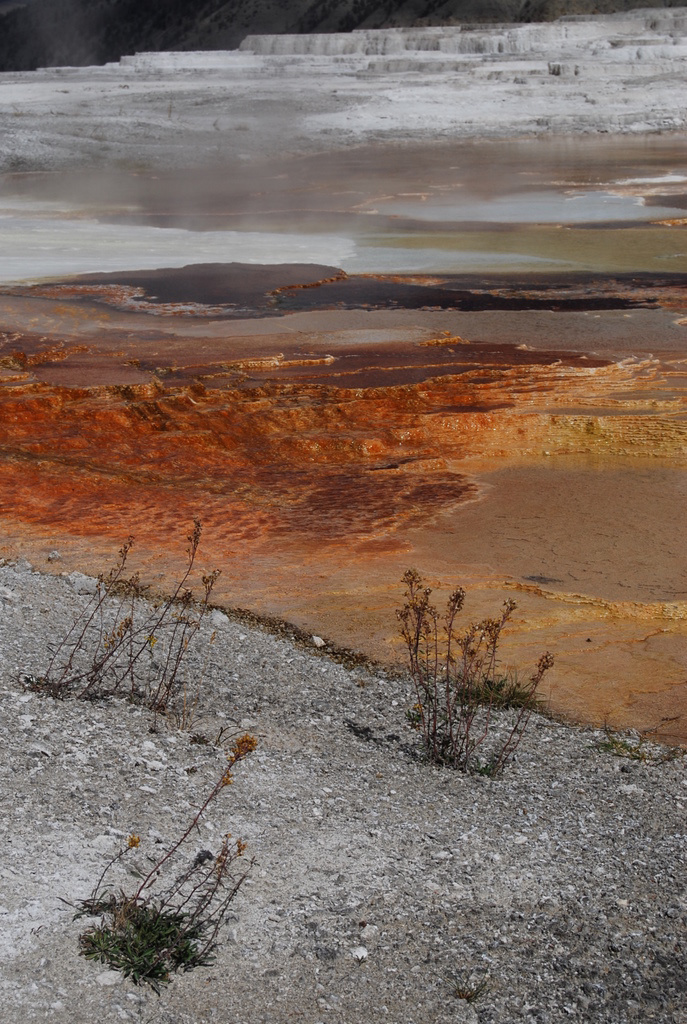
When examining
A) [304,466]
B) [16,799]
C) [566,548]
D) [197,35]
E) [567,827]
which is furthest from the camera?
[197,35]

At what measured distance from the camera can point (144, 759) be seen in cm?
297

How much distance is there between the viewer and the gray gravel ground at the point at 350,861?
7.44ft

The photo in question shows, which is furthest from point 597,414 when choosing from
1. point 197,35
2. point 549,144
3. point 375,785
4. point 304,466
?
point 197,35

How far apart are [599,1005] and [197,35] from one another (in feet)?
198

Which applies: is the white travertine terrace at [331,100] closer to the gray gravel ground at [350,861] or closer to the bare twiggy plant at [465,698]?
the bare twiggy plant at [465,698]

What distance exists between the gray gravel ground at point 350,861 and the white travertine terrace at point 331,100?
1751 centimetres

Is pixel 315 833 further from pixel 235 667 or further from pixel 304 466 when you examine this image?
pixel 304 466

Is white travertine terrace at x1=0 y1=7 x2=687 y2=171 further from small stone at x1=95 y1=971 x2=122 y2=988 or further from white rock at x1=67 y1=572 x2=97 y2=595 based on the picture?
small stone at x1=95 y1=971 x2=122 y2=988

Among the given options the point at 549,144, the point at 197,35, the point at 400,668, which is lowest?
the point at 400,668

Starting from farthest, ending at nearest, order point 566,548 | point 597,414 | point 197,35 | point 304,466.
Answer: point 197,35 → point 597,414 → point 304,466 → point 566,548

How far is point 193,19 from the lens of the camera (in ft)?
201

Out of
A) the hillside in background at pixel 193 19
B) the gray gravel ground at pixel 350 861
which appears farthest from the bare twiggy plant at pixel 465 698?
the hillside in background at pixel 193 19

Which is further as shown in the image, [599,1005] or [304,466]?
[304,466]

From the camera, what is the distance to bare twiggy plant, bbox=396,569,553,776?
319 centimetres
